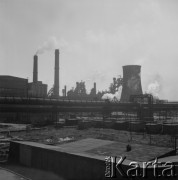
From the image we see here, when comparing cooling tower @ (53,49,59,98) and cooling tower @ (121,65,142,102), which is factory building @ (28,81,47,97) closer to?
cooling tower @ (53,49,59,98)

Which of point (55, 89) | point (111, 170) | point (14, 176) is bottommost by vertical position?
A: point (14, 176)

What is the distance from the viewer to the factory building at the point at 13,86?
54.0m

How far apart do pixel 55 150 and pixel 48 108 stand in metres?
21.5

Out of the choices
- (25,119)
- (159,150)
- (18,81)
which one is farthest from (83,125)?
(18,81)

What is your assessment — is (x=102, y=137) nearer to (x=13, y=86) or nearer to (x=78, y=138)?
(x=78, y=138)

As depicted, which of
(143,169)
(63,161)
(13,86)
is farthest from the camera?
(13,86)

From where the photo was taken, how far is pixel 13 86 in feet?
182

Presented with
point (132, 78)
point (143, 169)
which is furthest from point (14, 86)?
point (143, 169)

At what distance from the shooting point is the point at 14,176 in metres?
14.2

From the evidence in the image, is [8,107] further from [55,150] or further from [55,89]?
[55,89]

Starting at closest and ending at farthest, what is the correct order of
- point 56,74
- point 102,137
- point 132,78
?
point 102,137 → point 132,78 → point 56,74

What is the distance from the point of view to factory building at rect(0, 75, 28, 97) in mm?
54000

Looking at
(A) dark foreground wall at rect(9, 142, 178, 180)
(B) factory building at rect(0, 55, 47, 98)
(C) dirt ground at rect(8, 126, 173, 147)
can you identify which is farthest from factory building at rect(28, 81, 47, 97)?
(A) dark foreground wall at rect(9, 142, 178, 180)

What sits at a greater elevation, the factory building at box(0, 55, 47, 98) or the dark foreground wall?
the factory building at box(0, 55, 47, 98)
